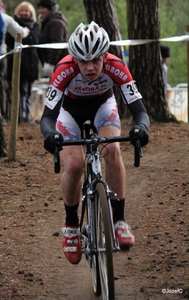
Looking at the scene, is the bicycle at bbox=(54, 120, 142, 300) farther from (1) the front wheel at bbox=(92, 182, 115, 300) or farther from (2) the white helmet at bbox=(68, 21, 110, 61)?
(2) the white helmet at bbox=(68, 21, 110, 61)

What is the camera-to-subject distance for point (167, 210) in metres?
8.87

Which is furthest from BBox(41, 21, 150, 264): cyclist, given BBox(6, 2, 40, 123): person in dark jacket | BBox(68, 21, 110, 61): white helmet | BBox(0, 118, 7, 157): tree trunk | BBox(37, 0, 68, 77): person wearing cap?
BBox(6, 2, 40, 123): person in dark jacket

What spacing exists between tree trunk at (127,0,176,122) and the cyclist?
7.28 meters

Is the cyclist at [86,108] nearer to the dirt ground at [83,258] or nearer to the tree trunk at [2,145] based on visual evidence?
the dirt ground at [83,258]

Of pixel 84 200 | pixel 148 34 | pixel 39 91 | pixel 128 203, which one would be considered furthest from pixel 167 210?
pixel 39 91

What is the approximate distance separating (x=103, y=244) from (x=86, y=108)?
1.30 m

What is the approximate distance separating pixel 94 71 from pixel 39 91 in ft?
55.7

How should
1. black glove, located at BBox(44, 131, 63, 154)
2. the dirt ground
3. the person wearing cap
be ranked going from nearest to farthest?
1. black glove, located at BBox(44, 131, 63, 154)
2. the dirt ground
3. the person wearing cap

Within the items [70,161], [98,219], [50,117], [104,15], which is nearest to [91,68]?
[50,117]

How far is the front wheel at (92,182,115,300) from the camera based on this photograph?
552cm

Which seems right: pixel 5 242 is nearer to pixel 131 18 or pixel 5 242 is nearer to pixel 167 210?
pixel 167 210

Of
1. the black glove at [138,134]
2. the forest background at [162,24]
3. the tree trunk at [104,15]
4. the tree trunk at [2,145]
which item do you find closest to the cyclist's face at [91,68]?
the black glove at [138,134]

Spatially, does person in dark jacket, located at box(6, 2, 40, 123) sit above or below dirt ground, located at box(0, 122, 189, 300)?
above

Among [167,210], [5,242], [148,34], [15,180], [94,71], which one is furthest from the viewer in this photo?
[148,34]
